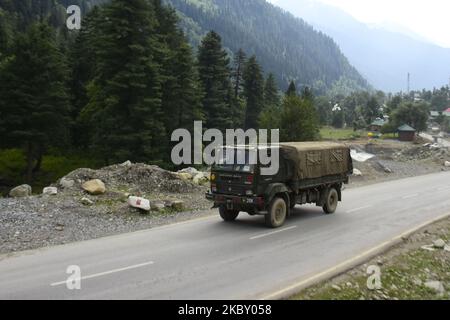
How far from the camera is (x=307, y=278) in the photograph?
10.6 meters

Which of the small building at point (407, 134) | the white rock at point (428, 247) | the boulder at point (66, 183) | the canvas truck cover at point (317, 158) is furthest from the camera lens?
the small building at point (407, 134)

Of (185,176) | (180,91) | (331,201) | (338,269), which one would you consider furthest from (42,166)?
(338,269)

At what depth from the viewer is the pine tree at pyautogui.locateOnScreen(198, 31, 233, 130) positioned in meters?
53.4

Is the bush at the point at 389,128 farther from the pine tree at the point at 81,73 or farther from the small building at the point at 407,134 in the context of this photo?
the pine tree at the point at 81,73

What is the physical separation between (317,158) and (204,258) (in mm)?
7442

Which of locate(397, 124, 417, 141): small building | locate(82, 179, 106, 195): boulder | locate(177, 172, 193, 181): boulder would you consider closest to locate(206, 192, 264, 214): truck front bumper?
locate(82, 179, 106, 195): boulder

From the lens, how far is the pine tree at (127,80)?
35406 mm

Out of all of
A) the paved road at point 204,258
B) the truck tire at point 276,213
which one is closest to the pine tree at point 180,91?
the paved road at point 204,258

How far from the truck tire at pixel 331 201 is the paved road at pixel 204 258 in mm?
402

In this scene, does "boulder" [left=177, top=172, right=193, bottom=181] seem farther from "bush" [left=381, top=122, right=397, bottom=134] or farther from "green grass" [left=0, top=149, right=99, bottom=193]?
"bush" [left=381, top=122, right=397, bottom=134]

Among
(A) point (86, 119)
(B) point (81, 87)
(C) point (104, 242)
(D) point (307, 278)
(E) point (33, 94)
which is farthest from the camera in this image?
(B) point (81, 87)
